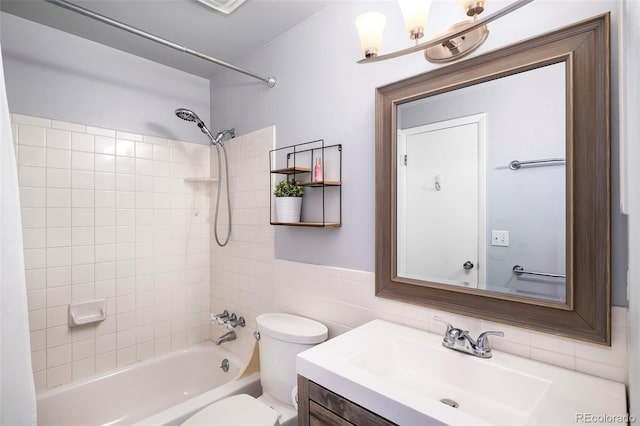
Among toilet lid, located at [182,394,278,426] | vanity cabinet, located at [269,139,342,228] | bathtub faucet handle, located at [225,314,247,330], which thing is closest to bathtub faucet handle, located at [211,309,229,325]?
bathtub faucet handle, located at [225,314,247,330]

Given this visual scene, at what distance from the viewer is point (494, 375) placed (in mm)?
1000

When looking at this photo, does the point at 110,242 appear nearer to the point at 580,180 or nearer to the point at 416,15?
the point at 416,15

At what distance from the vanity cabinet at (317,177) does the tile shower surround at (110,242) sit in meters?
0.99

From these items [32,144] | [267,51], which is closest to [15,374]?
[32,144]

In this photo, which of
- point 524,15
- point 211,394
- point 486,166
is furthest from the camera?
point 211,394

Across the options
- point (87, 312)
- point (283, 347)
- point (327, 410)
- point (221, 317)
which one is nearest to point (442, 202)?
point (327, 410)

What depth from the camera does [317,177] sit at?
1.60m

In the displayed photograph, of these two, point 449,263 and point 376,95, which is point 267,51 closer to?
point 376,95

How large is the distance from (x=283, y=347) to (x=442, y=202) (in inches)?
39.5

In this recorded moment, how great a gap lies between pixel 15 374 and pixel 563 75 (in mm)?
1565

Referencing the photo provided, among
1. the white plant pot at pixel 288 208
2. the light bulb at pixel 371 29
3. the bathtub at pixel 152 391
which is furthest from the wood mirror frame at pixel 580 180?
the bathtub at pixel 152 391

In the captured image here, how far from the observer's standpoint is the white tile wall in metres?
0.96

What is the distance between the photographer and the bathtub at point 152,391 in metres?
1.66

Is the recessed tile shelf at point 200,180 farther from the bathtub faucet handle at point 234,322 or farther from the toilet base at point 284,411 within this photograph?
the toilet base at point 284,411
